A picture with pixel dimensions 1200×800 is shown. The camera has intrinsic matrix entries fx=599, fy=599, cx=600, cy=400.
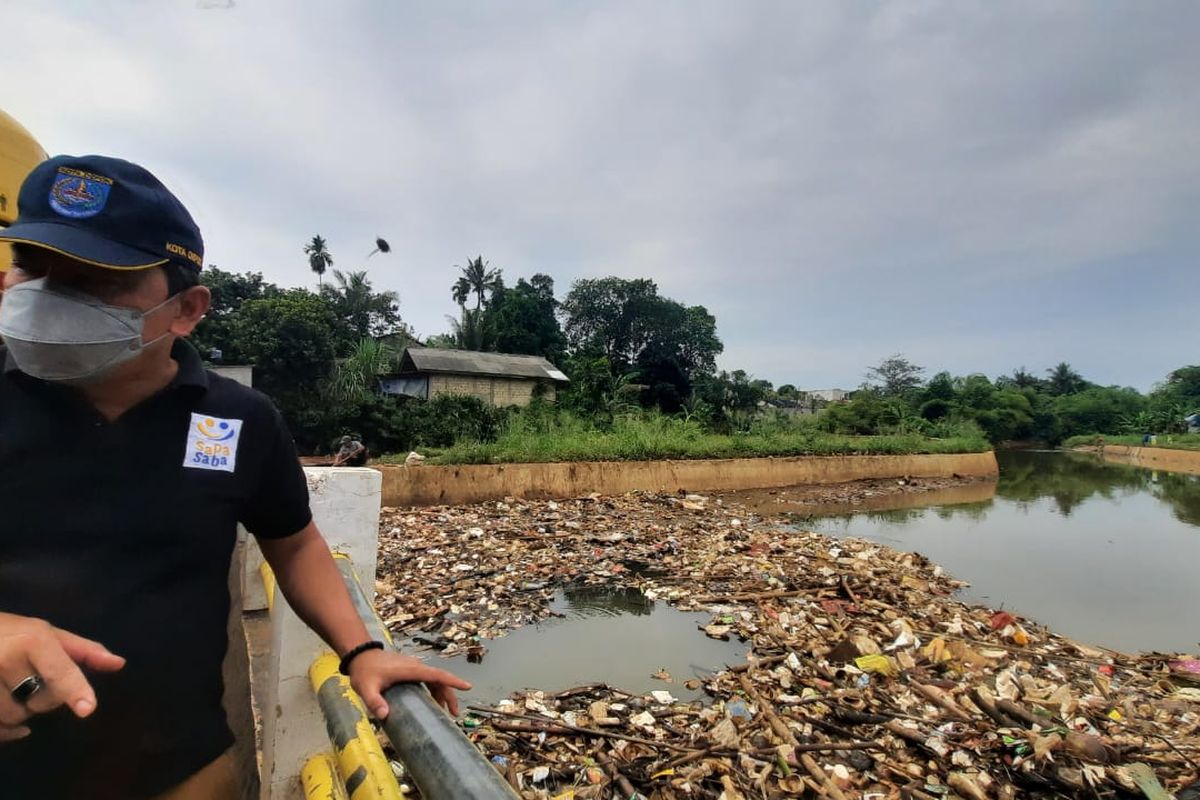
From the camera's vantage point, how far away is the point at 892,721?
351cm

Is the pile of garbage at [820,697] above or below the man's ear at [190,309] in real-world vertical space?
below

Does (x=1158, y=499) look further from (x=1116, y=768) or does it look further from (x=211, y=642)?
(x=211, y=642)

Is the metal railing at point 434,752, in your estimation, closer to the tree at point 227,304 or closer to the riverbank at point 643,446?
the riverbank at point 643,446

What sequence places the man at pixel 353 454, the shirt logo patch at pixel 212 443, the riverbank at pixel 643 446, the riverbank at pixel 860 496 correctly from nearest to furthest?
the shirt logo patch at pixel 212 443 < the man at pixel 353 454 < the riverbank at pixel 643 446 < the riverbank at pixel 860 496

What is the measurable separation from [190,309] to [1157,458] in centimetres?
3984

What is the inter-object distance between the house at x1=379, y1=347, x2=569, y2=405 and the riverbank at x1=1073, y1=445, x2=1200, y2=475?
1067 inches

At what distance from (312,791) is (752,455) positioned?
14.7m

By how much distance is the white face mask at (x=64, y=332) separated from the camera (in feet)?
3.03

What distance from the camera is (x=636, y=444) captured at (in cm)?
1314

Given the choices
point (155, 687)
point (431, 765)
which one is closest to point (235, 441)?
point (155, 687)

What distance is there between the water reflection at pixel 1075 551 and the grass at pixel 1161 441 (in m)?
13.6

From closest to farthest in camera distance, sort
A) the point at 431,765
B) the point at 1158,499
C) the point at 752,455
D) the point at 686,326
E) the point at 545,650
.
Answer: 1. the point at 431,765
2. the point at 545,650
3. the point at 752,455
4. the point at 1158,499
5. the point at 686,326

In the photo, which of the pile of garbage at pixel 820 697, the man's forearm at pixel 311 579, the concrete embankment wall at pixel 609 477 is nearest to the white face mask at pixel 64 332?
the man's forearm at pixel 311 579

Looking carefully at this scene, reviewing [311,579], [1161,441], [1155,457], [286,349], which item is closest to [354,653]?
[311,579]
